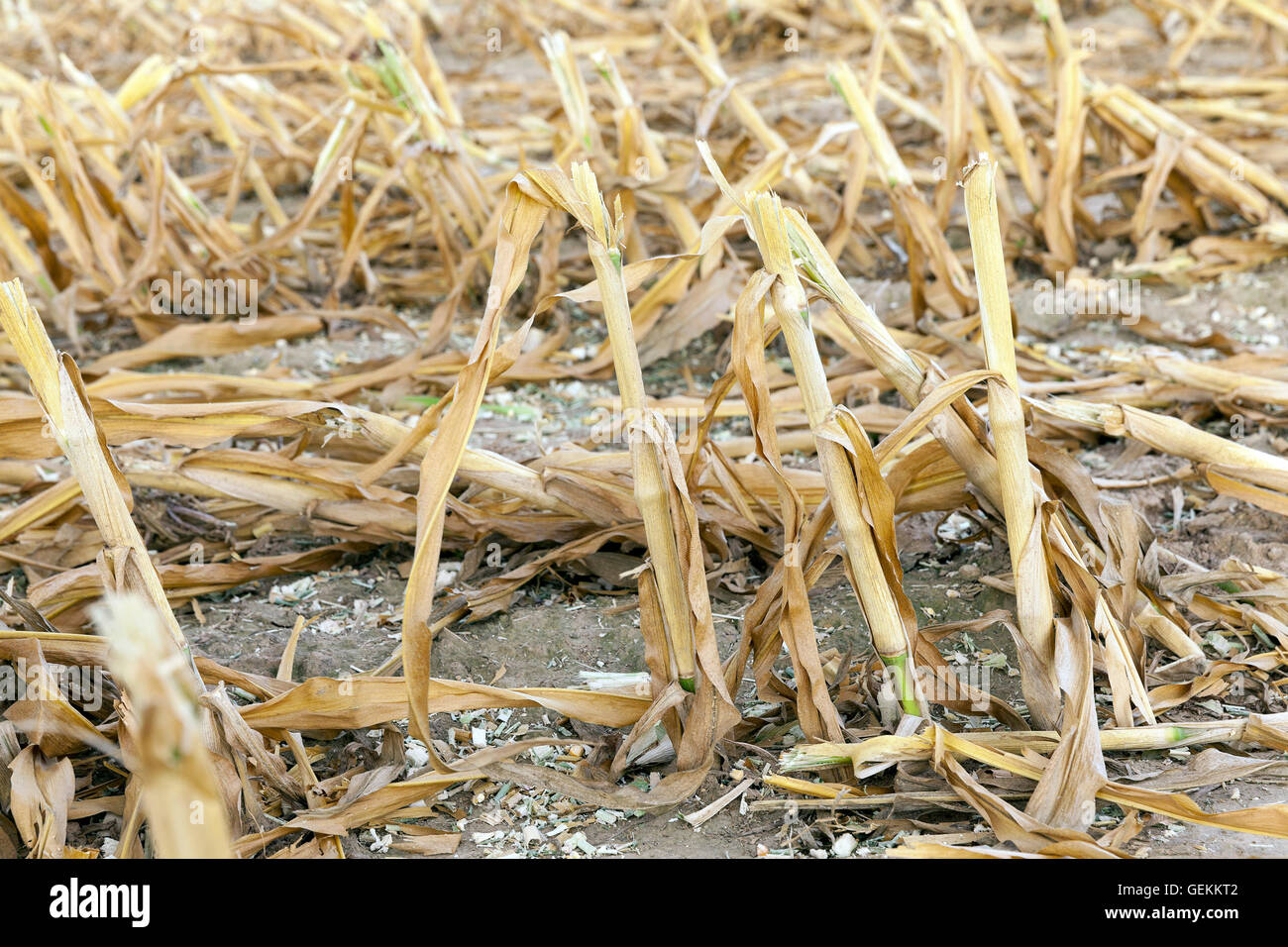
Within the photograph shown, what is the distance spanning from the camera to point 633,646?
1557 mm

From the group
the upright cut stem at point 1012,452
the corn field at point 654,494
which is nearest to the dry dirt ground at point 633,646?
the corn field at point 654,494

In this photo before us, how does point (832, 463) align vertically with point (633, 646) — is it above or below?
above

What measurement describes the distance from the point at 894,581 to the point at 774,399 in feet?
2.87

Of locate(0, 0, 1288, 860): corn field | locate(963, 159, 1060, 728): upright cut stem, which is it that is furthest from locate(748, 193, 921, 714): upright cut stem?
locate(963, 159, 1060, 728): upright cut stem

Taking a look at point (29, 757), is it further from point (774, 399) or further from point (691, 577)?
point (774, 399)

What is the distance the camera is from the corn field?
120 cm

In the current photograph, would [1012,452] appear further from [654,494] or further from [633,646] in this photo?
[633,646]

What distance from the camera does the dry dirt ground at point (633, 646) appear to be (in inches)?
47.4

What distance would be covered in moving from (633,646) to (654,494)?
1.28 feet

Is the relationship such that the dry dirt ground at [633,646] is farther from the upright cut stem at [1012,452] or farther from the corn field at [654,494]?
the upright cut stem at [1012,452]

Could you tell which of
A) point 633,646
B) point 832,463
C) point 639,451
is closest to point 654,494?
point 639,451

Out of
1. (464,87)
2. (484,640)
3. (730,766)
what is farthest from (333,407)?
(464,87)

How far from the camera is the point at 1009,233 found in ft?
9.50

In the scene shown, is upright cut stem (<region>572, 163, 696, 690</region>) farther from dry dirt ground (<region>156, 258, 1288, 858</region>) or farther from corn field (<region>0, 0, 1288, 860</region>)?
dry dirt ground (<region>156, 258, 1288, 858</region>)
